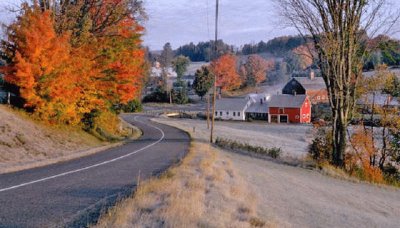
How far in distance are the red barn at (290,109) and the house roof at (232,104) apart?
628 cm

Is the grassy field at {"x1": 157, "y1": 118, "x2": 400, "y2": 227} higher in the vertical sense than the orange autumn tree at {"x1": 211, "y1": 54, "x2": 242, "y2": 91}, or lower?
lower

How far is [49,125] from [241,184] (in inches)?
704

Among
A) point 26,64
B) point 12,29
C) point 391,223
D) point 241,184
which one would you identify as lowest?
point 391,223

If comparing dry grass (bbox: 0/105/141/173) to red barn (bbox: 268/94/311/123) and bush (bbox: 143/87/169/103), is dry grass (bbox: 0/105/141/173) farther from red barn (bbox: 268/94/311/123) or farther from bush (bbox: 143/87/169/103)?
bush (bbox: 143/87/169/103)

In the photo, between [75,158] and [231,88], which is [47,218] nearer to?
[75,158]

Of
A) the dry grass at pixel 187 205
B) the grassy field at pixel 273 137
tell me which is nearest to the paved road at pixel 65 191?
the dry grass at pixel 187 205

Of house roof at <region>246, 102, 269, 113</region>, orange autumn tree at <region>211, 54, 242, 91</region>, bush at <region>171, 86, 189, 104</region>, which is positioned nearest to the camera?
house roof at <region>246, 102, 269, 113</region>

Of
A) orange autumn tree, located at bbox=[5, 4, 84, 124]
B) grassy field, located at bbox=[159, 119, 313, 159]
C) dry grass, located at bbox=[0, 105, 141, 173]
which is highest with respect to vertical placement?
orange autumn tree, located at bbox=[5, 4, 84, 124]

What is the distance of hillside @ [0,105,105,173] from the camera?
19158 millimetres

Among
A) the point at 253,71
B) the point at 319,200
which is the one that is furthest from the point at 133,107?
the point at 319,200

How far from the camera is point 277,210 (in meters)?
12.5

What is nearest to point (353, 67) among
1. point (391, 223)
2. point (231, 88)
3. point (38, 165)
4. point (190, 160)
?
point (190, 160)

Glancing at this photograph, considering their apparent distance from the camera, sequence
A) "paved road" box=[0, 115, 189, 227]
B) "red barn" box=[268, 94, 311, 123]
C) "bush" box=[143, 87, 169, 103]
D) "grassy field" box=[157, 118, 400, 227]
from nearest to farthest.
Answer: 1. "paved road" box=[0, 115, 189, 227]
2. "grassy field" box=[157, 118, 400, 227]
3. "red barn" box=[268, 94, 311, 123]
4. "bush" box=[143, 87, 169, 103]

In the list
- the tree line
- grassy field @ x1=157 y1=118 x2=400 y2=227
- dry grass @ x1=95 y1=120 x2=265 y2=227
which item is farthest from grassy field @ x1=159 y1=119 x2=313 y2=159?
dry grass @ x1=95 y1=120 x2=265 y2=227
